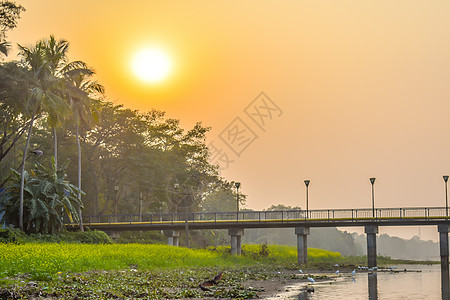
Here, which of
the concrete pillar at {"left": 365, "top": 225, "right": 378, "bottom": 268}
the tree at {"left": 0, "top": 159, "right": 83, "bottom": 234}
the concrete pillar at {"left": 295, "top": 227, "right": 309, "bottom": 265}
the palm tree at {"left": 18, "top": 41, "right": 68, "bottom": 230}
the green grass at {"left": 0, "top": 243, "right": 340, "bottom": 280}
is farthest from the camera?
the concrete pillar at {"left": 295, "top": 227, "right": 309, "bottom": 265}

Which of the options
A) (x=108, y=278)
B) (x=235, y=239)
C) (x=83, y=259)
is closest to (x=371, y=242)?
(x=235, y=239)

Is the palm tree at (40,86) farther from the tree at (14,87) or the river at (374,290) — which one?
the river at (374,290)

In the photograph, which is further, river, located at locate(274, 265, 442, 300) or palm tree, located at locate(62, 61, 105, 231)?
palm tree, located at locate(62, 61, 105, 231)

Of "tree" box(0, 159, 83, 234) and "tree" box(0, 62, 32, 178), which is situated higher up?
"tree" box(0, 62, 32, 178)

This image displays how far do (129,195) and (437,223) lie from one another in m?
47.3

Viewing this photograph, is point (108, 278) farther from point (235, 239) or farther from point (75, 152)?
point (75, 152)

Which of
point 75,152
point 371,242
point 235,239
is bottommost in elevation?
point 371,242

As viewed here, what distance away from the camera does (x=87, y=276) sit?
25734mm

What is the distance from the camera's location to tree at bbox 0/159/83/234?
5047 cm

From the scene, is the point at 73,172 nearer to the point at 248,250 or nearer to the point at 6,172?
the point at 6,172

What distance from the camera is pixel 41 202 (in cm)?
5053

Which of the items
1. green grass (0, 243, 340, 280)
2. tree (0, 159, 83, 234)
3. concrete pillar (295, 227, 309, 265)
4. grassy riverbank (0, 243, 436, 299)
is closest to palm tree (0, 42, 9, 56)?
tree (0, 159, 83, 234)

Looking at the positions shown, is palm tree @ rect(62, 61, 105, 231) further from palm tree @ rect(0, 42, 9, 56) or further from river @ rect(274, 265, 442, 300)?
river @ rect(274, 265, 442, 300)

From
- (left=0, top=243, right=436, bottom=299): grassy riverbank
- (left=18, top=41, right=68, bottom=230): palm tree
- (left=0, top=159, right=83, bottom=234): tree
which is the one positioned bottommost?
(left=0, top=243, right=436, bottom=299): grassy riverbank
